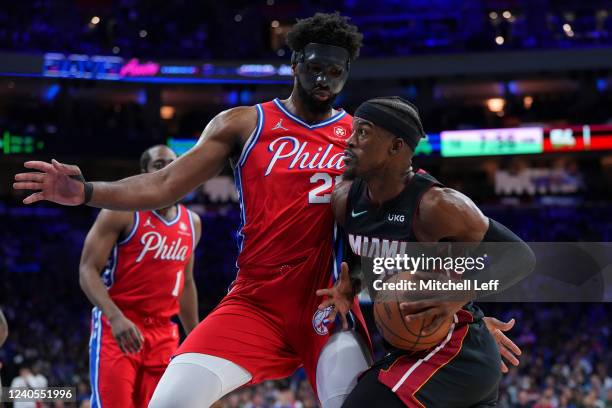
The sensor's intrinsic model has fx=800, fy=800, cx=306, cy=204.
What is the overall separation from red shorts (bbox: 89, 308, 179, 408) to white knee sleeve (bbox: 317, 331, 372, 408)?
201 centimetres

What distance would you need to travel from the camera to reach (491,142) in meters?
19.5

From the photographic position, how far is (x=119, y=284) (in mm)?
5547

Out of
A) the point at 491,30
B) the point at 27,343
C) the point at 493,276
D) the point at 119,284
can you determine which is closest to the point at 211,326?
the point at 493,276

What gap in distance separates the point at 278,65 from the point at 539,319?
8.97 meters

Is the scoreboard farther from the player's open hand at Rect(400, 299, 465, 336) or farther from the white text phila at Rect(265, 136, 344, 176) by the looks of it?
the player's open hand at Rect(400, 299, 465, 336)

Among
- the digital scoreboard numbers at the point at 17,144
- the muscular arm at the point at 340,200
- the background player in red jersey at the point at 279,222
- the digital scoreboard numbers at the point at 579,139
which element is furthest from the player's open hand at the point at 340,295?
the digital scoreboard numbers at the point at 17,144

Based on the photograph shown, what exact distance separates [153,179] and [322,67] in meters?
0.95

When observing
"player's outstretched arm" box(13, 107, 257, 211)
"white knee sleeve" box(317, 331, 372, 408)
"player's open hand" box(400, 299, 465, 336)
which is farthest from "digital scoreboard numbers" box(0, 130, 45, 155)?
"player's open hand" box(400, 299, 465, 336)

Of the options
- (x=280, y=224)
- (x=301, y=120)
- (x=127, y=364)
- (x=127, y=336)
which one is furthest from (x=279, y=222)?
(x=127, y=364)

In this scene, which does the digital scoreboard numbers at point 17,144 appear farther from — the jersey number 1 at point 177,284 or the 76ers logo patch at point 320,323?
the 76ers logo patch at point 320,323

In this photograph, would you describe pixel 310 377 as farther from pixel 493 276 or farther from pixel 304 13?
pixel 304 13

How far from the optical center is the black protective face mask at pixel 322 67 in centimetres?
375

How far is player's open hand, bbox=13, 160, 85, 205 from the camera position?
309 cm

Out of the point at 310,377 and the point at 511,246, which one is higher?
the point at 511,246
